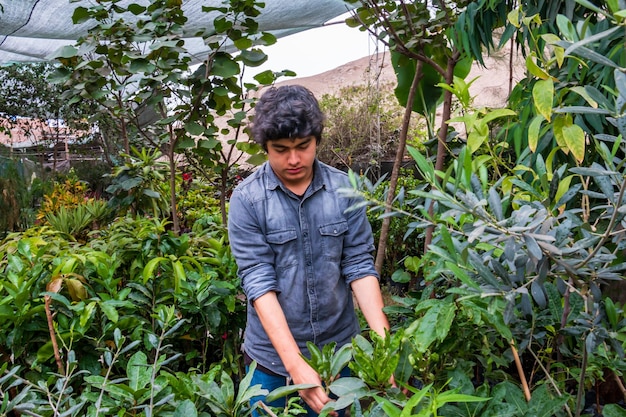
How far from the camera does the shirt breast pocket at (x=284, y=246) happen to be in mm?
1708

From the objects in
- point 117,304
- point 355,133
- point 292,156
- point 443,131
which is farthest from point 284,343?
point 355,133

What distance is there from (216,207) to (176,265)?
4154 millimetres

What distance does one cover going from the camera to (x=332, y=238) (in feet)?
5.73

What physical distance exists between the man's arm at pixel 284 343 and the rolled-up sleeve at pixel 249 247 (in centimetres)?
5

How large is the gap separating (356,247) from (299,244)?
0.18 m

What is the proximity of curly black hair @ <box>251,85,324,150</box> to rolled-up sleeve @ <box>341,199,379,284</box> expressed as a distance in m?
0.28

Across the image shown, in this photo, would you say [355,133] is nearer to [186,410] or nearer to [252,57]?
[252,57]

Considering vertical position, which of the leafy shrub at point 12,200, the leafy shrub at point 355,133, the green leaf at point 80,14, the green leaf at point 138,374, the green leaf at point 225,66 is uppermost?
the green leaf at point 80,14

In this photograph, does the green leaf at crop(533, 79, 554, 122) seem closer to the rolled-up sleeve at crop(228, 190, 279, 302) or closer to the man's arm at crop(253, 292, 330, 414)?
the man's arm at crop(253, 292, 330, 414)

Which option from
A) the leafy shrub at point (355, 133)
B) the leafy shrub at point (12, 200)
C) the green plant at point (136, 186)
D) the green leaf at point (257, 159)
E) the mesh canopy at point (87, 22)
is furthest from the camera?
the leafy shrub at point (355, 133)

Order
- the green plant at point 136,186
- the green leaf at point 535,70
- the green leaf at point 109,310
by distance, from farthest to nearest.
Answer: the green plant at point 136,186, the green leaf at point 109,310, the green leaf at point 535,70

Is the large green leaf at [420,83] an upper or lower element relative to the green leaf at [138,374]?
upper

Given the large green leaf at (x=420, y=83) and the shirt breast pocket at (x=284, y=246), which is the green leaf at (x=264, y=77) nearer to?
the large green leaf at (x=420, y=83)

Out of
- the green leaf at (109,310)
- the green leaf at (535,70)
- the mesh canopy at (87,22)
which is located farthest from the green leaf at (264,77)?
the green leaf at (535,70)
